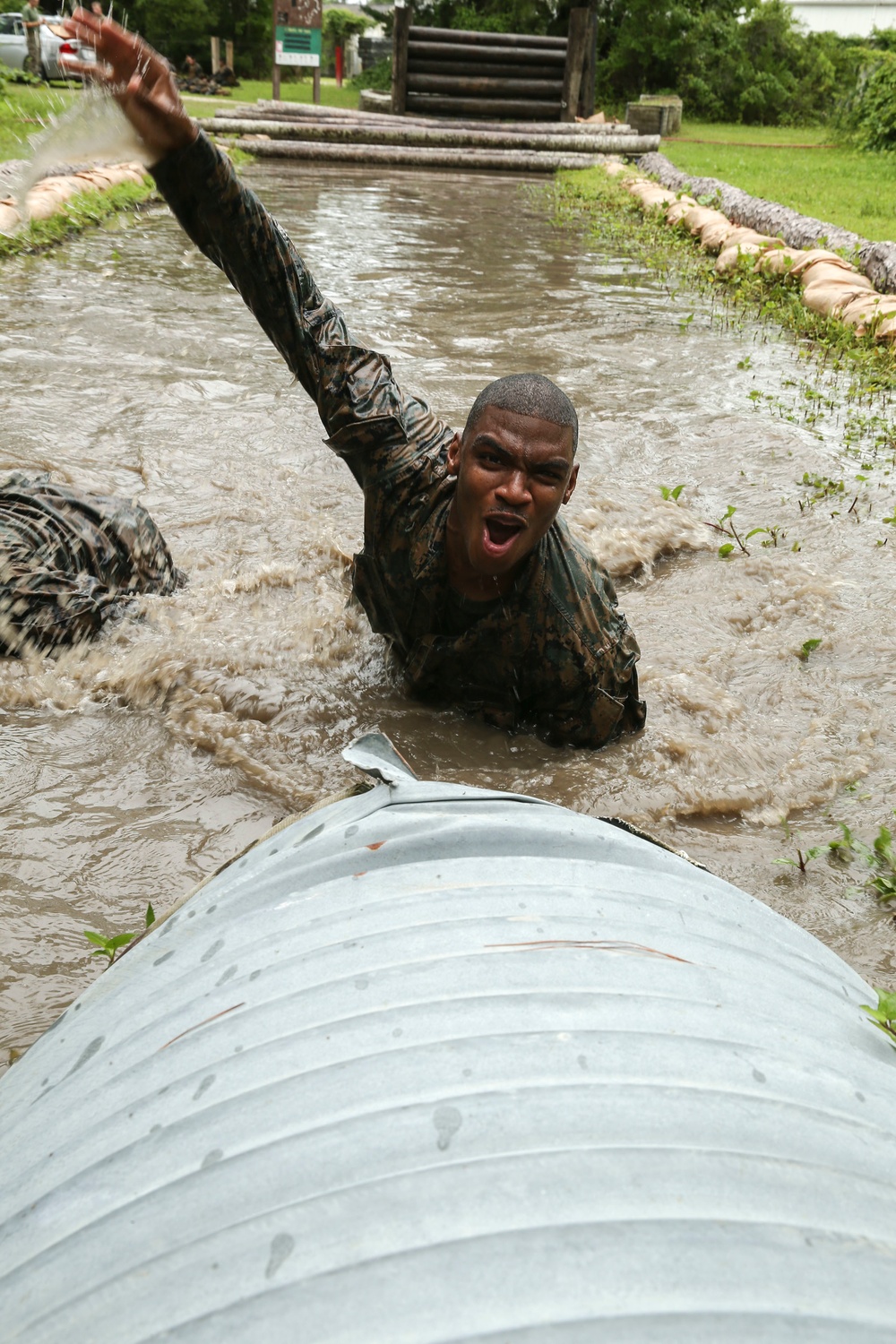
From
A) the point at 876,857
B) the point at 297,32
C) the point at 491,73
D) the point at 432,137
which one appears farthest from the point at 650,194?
the point at 876,857

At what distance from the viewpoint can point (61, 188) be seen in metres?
11.7

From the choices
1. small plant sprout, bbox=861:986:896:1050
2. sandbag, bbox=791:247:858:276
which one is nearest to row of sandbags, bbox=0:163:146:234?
sandbag, bbox=791:247:858:276

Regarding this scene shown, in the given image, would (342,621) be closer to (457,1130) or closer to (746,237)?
(457,1130)

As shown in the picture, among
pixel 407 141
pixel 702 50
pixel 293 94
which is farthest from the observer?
pixel 293 94

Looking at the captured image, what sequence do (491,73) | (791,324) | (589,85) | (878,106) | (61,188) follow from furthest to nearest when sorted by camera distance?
(589,85)
(491,73)
(878,106)
(61,188)
(791,324)

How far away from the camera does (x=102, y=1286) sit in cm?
98

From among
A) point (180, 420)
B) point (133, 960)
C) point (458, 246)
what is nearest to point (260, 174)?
point (458, 246)

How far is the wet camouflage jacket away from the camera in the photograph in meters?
3.24

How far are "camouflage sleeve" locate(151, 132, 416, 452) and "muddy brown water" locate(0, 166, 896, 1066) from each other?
103cm

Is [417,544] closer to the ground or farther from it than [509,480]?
closer to the ground

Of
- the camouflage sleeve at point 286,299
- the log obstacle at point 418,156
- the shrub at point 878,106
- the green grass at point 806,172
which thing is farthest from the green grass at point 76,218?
the shrub at point 878,106

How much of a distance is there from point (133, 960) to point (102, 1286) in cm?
69

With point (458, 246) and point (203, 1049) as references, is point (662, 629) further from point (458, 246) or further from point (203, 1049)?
point (458, 246)

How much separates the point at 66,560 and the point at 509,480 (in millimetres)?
1848
